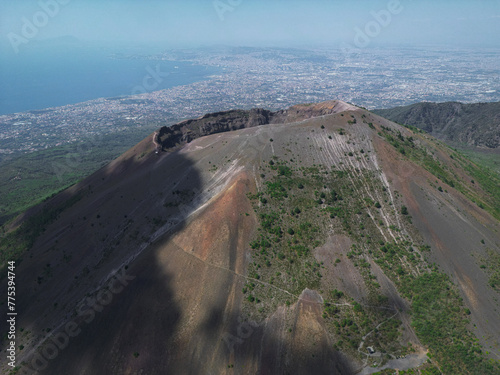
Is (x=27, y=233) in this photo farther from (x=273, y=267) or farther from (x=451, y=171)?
(x=451, y=171)

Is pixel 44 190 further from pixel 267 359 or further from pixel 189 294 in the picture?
pixel 267 359

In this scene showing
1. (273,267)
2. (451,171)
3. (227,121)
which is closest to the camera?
(273,267)

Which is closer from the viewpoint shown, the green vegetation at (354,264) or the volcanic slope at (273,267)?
the green vegetation at (354,264)

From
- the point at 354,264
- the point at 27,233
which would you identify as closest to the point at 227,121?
the point at 27,233

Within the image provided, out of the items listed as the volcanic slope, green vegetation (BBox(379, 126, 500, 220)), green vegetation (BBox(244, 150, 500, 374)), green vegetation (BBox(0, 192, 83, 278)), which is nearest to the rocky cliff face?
the volcanic slope

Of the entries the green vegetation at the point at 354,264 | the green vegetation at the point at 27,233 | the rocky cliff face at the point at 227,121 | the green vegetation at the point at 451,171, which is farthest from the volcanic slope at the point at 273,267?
the rocky cliff face at the point at 227,121

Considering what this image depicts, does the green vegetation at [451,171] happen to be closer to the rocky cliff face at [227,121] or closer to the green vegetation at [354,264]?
the green vegetation at [354,264]

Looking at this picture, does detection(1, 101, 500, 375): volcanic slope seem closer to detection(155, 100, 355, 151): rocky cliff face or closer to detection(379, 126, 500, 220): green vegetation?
detection(379, 126, 500, 220): green vegetation

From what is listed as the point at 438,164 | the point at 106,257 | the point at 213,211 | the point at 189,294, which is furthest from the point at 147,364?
the point at 438,164
